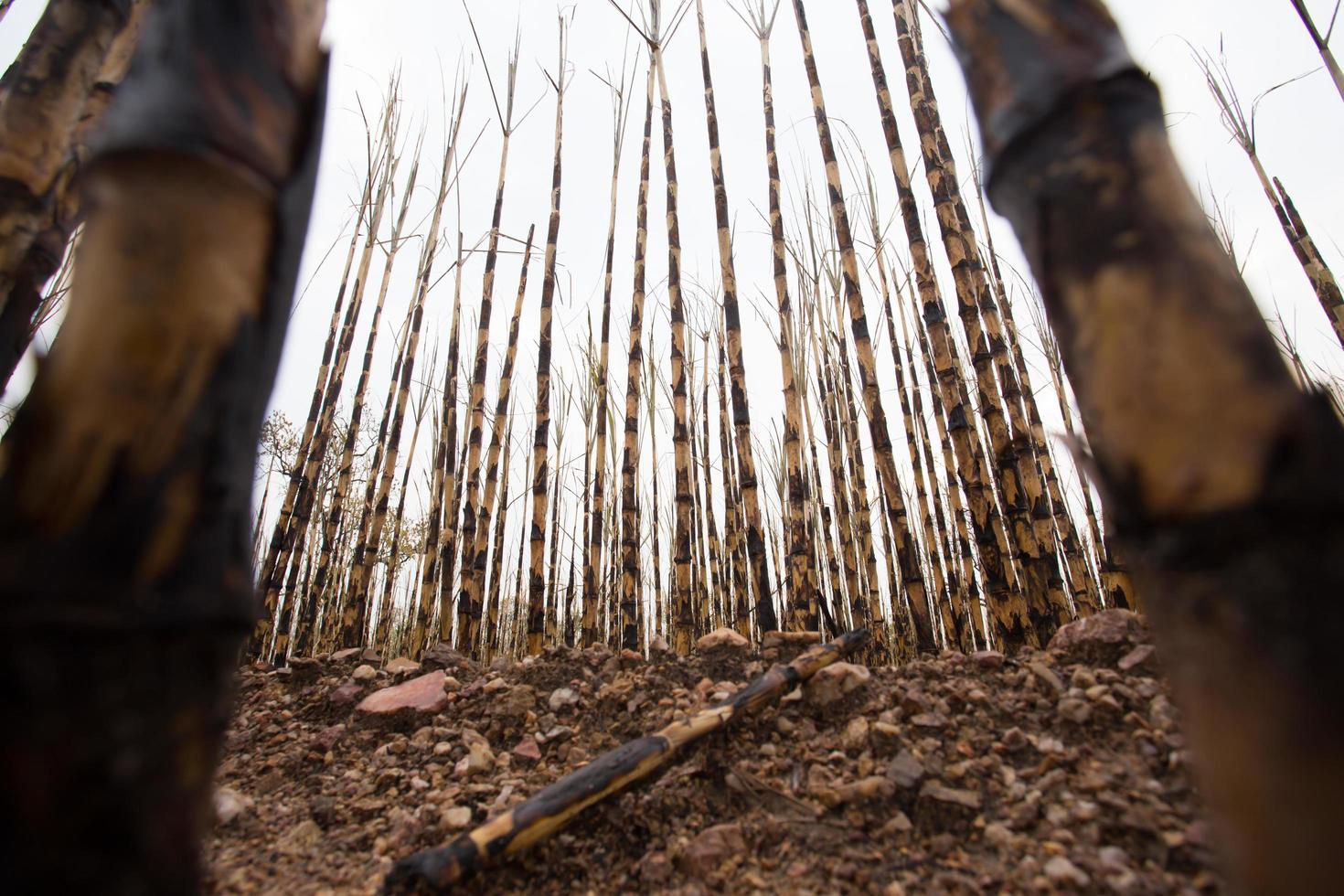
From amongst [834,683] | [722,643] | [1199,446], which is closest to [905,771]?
[834,683]

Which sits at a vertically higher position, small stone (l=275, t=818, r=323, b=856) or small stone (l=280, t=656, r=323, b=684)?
small stone (l=280, t=656, r=323, b=684)

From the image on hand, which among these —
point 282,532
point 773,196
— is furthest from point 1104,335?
point 282,532

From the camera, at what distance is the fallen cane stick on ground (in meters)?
1.04

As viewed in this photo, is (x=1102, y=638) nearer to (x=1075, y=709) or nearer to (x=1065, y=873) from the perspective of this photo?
(x=1075, y=709)

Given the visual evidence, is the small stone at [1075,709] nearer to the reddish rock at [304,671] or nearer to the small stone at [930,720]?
the small stone at [930,720]

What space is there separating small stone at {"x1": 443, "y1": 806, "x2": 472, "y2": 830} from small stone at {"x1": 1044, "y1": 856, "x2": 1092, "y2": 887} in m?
1.15

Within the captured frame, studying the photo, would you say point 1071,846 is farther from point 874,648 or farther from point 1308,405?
point 874,648

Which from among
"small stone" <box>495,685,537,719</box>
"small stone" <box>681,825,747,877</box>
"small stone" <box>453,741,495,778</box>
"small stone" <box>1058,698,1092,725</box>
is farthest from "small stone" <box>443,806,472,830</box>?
"small stone" <box>1058,698,1092,725</box>

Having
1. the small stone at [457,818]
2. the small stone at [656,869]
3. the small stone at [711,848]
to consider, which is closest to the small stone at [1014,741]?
the small stone at [711,848]

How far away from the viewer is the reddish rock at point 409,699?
1908mm

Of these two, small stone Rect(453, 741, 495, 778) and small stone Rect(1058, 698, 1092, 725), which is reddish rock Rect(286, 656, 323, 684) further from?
small stone Rect(1058, 698, 1092, 725)

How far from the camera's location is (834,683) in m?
1.56

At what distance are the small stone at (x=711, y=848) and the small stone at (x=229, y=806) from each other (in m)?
1.15

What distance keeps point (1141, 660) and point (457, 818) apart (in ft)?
5.27
